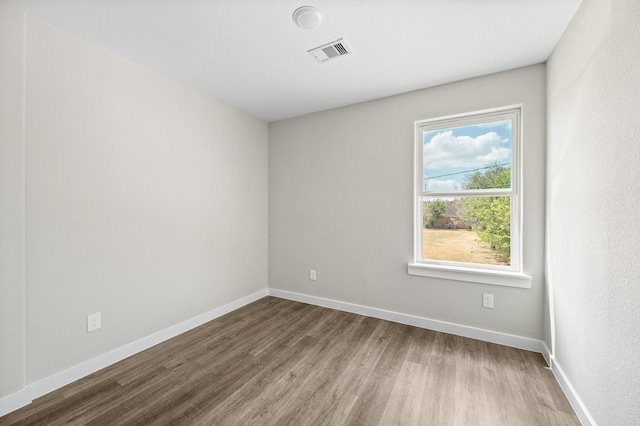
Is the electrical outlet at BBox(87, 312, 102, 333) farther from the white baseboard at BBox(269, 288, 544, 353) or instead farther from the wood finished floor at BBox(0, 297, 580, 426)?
the white baseboard at BBox(269, 288, 544, 353)

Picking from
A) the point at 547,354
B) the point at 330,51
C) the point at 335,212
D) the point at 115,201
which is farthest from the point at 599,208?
the point at 115,201

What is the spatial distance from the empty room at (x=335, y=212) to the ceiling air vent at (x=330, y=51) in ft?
0.07

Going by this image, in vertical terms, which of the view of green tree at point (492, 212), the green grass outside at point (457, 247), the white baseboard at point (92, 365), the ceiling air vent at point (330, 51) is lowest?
the white baseboard at point (92, 365)

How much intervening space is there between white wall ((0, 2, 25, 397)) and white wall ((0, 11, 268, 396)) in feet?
0.07

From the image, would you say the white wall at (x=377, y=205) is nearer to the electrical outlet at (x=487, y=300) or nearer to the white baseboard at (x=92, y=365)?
the electrical outlet at (x=487, y=300)

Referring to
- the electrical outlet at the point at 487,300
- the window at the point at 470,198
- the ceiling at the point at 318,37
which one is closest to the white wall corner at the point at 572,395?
the electrical outlet at the point at 487,300

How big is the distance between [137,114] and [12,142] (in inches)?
33.9

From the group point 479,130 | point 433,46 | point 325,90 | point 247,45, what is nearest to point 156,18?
point 247,45

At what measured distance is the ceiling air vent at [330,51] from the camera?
→ 204 cm

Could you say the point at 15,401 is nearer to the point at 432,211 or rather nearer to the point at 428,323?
the point at 428,323

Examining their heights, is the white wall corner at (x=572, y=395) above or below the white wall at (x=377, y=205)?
below

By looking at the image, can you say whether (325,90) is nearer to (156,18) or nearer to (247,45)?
(247,45)

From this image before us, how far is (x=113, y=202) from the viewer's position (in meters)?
2.16

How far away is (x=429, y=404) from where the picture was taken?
67.8 inches
